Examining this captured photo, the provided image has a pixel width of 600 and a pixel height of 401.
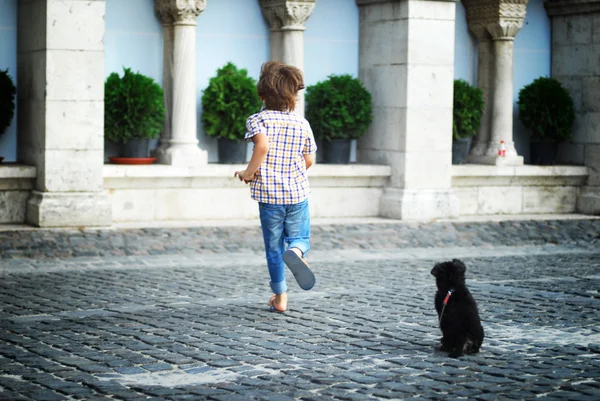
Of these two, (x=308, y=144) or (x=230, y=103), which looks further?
(x=230, y=103)

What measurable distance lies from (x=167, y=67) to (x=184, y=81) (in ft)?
1.56

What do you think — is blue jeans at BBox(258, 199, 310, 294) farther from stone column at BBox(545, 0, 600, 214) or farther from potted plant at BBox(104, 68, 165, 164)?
stone column at BBox(545, 0, 600, 214)

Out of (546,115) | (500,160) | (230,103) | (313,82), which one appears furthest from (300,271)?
(546,115)

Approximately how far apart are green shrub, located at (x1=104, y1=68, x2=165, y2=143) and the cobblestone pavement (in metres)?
1.56

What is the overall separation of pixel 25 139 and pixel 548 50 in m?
7.62

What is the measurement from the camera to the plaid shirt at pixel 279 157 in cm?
821

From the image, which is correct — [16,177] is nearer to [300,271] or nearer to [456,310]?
[300,271]

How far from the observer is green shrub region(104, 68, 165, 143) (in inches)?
519

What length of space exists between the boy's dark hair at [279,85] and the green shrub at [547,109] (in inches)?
315

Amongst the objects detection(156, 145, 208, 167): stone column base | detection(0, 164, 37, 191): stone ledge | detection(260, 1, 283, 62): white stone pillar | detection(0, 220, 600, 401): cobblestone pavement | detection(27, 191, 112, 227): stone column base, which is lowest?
detection(0, 220, 600, 401): cobblestone pavement

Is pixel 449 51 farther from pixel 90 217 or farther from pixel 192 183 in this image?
pixel 90 217

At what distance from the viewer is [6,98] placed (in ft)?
42.3

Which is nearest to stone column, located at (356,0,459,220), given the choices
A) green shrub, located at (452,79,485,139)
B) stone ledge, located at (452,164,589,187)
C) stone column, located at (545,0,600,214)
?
stone ledge, located at (452,164,589,187)

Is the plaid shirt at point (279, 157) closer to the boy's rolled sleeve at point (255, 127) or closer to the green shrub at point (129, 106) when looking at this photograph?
the boy's rolled sleeve at point (255, 127)
